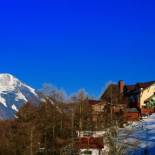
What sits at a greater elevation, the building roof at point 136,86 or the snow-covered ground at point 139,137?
the building roof at point 136,86

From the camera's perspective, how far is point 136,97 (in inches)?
4857

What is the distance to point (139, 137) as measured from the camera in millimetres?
85625

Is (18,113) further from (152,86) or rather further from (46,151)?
(152,86)

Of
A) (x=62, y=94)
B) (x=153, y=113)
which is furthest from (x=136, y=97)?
(x=62, y=94)

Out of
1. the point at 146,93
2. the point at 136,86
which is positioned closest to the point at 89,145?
the point at 146,93

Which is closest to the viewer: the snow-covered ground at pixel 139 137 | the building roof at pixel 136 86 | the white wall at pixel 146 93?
the snow-covered ground at pixel 139 137

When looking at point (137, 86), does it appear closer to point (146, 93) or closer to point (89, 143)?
point (146, 93)

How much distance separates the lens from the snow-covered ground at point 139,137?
3073 inches

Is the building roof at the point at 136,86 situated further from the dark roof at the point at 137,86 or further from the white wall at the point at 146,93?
the white wall at the point at 146,93

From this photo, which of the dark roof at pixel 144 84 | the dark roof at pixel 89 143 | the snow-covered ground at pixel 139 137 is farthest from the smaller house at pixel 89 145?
the dark roof at pixel 144 84

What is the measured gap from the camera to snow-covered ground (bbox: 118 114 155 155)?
256 ft

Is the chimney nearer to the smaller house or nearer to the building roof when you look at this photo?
the building roof

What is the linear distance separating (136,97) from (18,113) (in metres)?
32.0

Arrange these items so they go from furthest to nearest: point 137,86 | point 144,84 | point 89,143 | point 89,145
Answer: point 137,86
point 144,84
point 89,143
point 89,145
